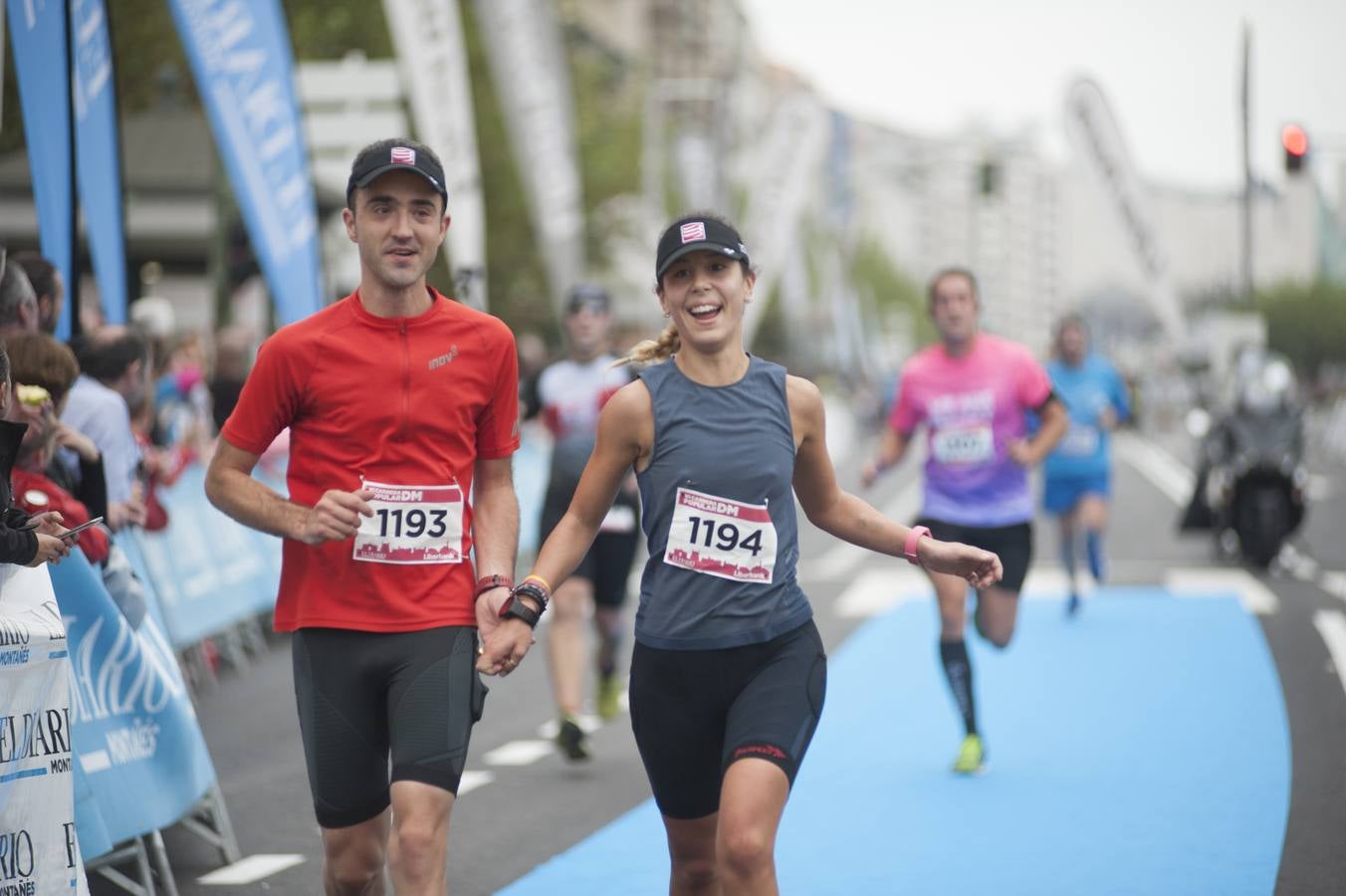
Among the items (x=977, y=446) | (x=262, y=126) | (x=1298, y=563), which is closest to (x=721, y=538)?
(x=977, y=446)

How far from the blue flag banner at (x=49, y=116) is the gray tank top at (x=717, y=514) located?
5201mm

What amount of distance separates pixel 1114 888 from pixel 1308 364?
11593 cm

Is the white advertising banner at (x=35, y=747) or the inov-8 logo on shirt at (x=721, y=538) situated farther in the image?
the white advertising banner at (x=35, y=747)

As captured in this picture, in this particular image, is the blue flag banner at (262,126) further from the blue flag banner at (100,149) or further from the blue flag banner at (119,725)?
the blue flag banner at (119,725)

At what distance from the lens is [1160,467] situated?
129 feet

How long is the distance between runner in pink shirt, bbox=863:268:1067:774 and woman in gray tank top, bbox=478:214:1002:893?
12.8ft

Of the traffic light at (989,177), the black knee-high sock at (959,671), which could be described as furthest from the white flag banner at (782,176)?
the black knee-high sock at (959,671)

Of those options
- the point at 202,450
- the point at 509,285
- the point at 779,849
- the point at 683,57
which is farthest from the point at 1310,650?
the point at 683,57

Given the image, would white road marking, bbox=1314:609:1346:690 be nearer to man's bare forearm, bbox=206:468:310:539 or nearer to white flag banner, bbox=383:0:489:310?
white flag banner, bbox=383:0:489:310

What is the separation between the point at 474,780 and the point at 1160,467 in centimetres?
3254

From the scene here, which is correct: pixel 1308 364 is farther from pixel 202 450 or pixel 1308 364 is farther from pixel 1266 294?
pixel 202 450

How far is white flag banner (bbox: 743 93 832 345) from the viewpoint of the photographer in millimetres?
35219

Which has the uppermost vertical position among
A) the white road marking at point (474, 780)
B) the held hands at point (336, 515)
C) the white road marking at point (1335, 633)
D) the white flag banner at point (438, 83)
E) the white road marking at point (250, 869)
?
the white flag banner at point (438, 83)

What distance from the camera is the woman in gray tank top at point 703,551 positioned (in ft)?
15.7
